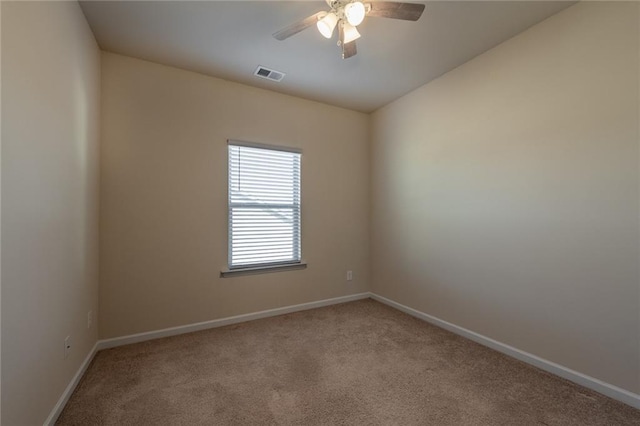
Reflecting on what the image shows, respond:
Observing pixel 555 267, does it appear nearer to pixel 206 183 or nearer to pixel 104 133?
pixel 206 183

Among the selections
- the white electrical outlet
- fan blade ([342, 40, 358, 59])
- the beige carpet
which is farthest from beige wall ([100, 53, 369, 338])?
fan blade ([342, 40, 358, 59])

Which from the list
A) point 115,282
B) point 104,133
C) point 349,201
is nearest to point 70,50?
point 104,133

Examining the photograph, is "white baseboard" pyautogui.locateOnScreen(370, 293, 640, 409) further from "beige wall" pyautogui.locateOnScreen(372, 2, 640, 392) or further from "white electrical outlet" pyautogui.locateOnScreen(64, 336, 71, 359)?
"white electrical outlet" pyautogui.locateOnScreen(64, 336, 71, 359)

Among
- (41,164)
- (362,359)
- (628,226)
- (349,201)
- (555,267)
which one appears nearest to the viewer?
(41,164)

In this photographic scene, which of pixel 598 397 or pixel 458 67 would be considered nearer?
pixel 598 397

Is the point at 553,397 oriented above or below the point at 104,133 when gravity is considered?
below

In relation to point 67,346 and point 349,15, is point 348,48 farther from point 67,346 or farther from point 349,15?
point 67,346

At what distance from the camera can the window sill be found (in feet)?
9.89

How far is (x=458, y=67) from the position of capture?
2.78 meters

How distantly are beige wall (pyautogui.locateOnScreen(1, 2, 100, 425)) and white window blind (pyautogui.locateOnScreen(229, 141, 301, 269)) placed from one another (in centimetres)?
127

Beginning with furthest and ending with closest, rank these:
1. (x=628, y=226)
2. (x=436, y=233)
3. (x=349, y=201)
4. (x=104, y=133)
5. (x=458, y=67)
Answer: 1. (x=349, y=201)
2. (x=436, y=233)
3. (x=458, y=67)
4. (x=104, y=133)
5. (x=628, y=226)

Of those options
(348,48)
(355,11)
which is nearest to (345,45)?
(348,48)

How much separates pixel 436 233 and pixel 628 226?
1.47 metres

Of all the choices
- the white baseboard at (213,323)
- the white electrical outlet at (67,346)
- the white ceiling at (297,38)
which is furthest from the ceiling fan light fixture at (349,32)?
the white baseboard at (213,323)
